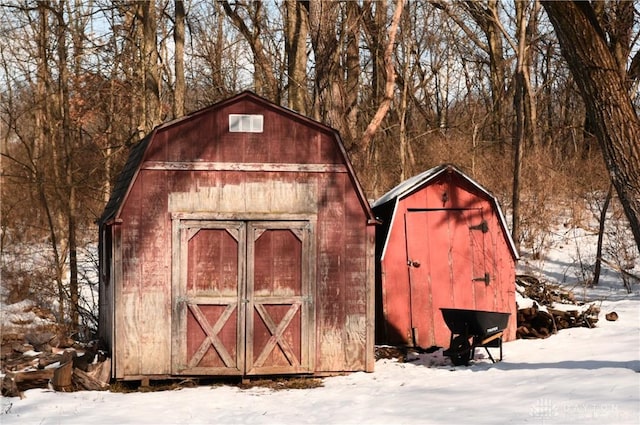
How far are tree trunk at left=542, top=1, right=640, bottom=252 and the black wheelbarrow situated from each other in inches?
166

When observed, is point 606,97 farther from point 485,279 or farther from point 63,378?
point 63,378

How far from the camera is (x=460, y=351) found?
11.8 meters

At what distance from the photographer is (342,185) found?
11.4 meters

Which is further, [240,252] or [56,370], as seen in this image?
[240,252]

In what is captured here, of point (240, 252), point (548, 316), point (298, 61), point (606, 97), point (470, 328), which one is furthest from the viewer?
point (298, 61)

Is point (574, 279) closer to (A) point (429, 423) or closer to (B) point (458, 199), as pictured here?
(B) point (458, 199)

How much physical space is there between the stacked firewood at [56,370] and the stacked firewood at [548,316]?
24.7ft

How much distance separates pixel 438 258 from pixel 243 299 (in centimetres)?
417

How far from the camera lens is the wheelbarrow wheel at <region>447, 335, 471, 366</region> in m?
11.8

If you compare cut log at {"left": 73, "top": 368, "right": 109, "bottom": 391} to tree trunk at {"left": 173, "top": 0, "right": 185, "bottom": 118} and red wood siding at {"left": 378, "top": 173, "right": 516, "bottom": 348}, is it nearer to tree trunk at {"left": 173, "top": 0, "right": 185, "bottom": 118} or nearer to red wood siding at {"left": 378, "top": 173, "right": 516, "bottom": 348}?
red wood siding at {"left": 378, "top": 173, "right": 516, "bottom": 348}

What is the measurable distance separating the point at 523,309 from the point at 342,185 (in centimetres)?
514

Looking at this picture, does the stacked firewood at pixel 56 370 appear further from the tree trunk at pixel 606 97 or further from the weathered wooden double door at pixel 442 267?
the tree trunk at pixel 606 97

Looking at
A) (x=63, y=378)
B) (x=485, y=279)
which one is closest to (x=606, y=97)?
(x=485, y=279)

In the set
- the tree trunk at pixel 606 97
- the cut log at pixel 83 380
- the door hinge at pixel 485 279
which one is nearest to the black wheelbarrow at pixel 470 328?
the door hinge at pixel 485 279
